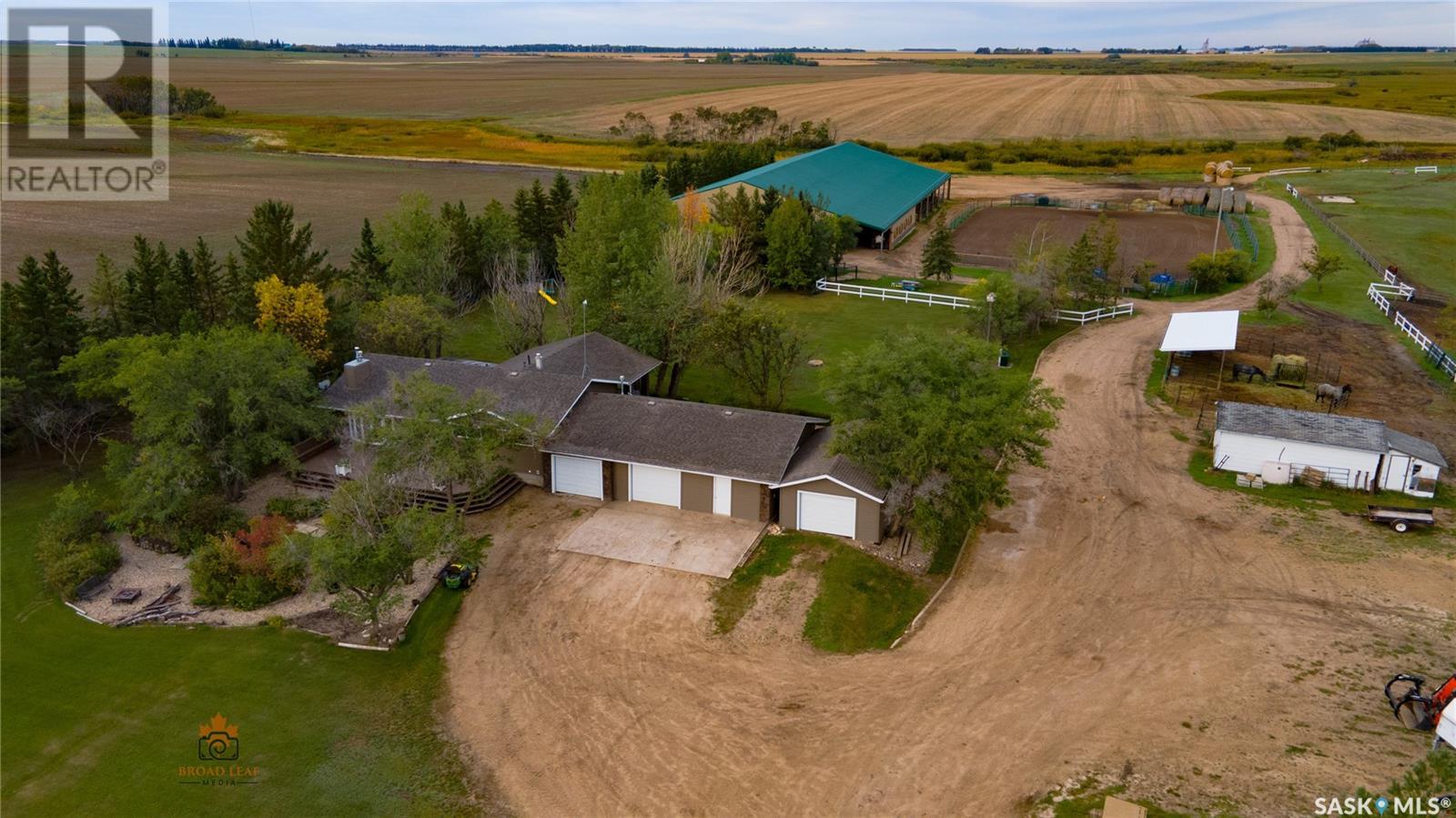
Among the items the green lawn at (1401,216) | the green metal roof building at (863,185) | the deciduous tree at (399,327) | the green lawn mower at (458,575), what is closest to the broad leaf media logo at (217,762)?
the green lawn mower at (458,575)

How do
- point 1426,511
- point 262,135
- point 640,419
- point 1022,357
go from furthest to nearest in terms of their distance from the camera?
point 262,135 → point 1022,357 → point 640,419 → point 1426,511

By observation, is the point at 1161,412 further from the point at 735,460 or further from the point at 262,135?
the point at 262,135

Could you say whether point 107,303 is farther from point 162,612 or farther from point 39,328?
point 162,612

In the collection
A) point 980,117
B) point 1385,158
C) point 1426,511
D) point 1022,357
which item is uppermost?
point 980,117

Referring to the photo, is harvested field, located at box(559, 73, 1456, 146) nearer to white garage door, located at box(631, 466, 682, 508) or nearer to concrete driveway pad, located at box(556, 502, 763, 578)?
white garage door, located at box(631, 466, 682, 508)

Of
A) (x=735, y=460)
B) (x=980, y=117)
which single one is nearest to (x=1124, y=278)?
(x=735, y=460)

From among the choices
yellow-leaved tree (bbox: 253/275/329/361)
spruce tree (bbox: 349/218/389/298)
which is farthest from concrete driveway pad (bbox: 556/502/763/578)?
spruce tree (bbox: 349/218/389/298)

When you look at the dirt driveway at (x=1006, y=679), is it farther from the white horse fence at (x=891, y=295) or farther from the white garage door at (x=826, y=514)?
the white horse fence at (x=891, y=295)
